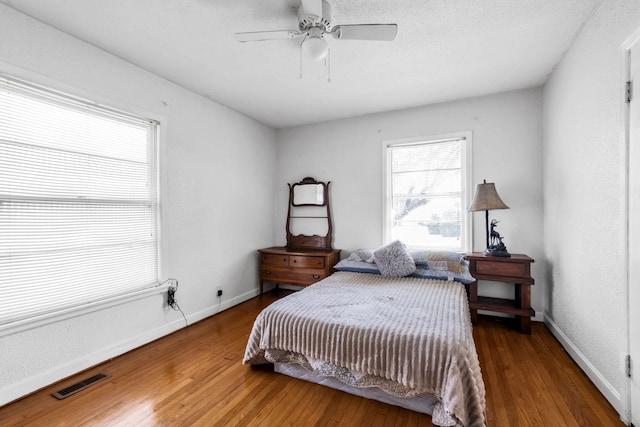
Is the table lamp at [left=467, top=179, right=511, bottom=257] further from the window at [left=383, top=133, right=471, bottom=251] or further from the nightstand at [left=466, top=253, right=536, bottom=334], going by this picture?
the window at [left=383, top=133, right=471, bottom=251]

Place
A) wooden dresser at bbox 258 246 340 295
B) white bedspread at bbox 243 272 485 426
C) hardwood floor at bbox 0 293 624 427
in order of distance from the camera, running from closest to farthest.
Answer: white bedspread at bbox 243 272 485 426 → hardwood floor at bbox 0 293 624 427 → wooden dresser at bbox 258 246 340 295

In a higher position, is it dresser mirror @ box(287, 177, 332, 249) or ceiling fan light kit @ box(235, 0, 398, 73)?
ceiling fan light kit @ box(235, 0, 398, 73)

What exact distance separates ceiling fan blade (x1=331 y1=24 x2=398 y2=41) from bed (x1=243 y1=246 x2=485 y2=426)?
6.34 feet

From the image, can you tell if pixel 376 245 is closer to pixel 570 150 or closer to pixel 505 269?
pixel 505 269

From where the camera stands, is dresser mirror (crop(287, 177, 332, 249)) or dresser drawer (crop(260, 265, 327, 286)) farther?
dresser mirror (crop(287, 177, 332, 249))

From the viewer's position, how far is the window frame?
2.00m

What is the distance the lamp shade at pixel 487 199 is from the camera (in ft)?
9.89

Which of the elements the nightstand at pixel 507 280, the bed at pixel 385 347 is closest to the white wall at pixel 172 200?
the bed at pixel 385 347

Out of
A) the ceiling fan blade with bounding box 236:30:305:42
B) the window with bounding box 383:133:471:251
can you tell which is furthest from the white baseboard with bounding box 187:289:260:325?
the ceiling fan blade with bounding box 236:30:305:42

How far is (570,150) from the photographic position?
2.46m

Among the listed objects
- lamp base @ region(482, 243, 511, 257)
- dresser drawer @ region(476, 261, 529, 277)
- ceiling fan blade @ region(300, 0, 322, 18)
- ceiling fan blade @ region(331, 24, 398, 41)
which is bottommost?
dresser drawer @ region(476, 261, 529, 277)

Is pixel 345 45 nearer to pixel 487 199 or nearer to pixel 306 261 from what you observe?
pixel 487 199

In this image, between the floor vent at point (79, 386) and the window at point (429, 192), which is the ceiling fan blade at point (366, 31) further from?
the floor vent at point (79, 386)

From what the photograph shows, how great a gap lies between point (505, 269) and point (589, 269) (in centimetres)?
87
